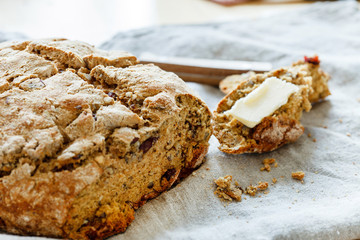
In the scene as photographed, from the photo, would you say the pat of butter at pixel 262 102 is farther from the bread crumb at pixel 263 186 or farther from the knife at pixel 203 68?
the knife at pixel 203 68

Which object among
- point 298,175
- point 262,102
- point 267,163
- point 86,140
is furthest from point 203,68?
point 86,140

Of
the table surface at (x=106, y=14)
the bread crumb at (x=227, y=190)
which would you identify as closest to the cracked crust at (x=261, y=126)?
the bread crumb at (x=227, y=190)

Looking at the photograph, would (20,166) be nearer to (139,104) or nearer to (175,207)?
(139,104)

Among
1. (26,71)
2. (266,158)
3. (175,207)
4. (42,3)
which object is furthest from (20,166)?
(42,3)

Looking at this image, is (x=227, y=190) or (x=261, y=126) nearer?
(x=227, y=190)

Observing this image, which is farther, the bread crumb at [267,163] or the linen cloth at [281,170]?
the bread crumb at [267,163]

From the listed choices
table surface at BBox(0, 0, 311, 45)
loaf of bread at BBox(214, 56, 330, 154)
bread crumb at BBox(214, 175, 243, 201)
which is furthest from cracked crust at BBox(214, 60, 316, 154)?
table surface at BBox(0, 0, 311, 45)

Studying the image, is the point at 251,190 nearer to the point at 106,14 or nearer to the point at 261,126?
the point at 261,126
